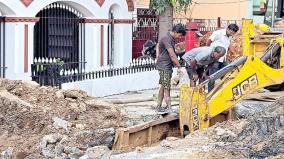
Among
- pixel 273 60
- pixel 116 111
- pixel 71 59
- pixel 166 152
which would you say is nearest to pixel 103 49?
pixel 71 59

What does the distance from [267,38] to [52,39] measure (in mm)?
8125

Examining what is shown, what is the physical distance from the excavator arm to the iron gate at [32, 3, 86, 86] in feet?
20.3

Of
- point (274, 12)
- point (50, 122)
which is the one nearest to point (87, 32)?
point (274, 12)

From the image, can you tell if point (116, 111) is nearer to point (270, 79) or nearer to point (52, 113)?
point (52, 113)

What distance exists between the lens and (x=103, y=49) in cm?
2073

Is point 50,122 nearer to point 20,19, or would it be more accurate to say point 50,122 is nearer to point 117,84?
point 20,19

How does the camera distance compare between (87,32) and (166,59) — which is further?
(87,32)

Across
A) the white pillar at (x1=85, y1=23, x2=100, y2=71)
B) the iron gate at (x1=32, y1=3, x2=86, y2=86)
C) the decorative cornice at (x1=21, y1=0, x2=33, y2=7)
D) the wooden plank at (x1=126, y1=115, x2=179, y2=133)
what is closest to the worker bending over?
the wooden plank at (x1=126, y1=115, x2=179, y2=133)

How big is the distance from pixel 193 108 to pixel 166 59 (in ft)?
7.77

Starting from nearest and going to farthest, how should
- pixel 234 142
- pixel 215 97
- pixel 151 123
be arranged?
pixel 234 142
pixel 215 97
pixel 151 123

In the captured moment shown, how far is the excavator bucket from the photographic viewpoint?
1066cm

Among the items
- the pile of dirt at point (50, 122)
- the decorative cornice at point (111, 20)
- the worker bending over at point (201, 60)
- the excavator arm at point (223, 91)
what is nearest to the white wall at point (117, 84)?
the decorative cornice at point (111, 20)

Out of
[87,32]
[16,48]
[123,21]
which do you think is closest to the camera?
[16,48]

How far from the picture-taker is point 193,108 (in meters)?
10.8
